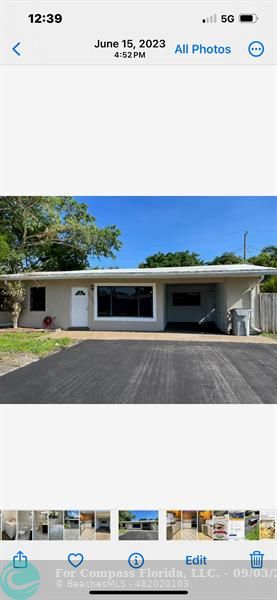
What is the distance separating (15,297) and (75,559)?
1228cm

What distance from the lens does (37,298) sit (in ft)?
41.8

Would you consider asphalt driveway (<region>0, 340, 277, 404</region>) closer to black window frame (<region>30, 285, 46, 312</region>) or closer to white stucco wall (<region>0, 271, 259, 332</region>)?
white stucco wall (<region>0, 271, 259, 332</region>)

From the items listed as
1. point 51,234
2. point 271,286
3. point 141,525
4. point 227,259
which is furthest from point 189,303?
point 227,259

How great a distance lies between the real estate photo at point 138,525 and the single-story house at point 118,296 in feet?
30.6

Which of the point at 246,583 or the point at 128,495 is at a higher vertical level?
the point at 128,495

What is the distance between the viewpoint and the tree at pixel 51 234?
14.8 m

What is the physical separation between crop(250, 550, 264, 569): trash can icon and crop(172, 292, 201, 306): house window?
14518 millimetres

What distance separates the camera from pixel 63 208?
17781 mm
